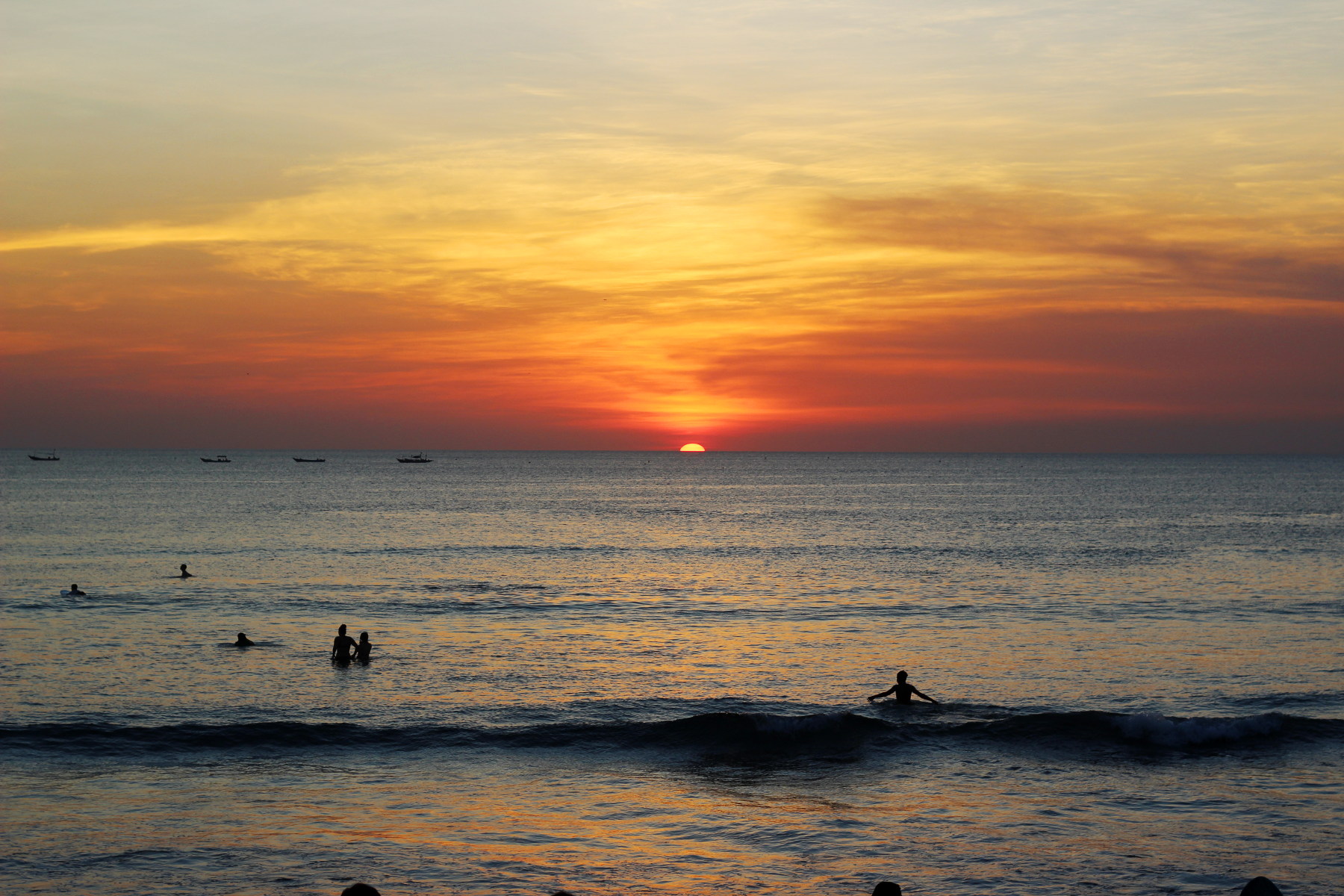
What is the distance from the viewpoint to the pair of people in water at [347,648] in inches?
1474

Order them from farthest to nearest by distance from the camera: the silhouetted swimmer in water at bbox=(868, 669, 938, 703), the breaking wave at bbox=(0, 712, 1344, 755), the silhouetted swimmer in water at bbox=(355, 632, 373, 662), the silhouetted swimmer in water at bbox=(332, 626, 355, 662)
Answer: the silhouetted swimmer in water at bbox=(355, 632, 373, 662) < the silhouetted swimmer in water at bbox=(332, 626, 355, 662) < the silhouetted swimmer in water at bbox=(868, 669, 938, 703) < the breaking wave at bbox=(0, 712, 1344, 755)

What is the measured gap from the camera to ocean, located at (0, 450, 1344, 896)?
61.5 feet

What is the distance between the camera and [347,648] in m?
37.5

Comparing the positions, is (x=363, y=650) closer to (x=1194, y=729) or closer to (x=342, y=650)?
(x=342, y=650)

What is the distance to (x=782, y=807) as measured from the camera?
22422 millimetres

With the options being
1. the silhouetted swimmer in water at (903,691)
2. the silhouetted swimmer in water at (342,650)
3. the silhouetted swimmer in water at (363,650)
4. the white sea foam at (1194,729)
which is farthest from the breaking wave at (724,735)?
the silhouetted swimmer in water at (363,650)

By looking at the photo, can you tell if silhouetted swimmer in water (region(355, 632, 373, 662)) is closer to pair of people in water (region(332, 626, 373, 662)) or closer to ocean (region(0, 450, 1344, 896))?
pair of people in water (region(332, 626, 373, 662))

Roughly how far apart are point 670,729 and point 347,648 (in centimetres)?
1442

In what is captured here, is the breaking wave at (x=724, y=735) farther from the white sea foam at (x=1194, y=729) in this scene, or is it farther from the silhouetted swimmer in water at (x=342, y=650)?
the silhouetted swimmer in water at (x=342, y=650)

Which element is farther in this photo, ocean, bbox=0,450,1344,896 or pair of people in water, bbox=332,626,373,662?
pair of people in water, bbox=332,626,373,662

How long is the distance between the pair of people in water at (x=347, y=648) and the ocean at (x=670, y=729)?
55 centimetres

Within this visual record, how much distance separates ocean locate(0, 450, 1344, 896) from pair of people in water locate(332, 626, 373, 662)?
554 millimetres

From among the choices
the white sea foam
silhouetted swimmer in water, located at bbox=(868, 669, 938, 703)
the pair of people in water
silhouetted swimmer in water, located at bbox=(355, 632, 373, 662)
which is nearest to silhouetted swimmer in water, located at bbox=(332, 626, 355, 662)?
the pair of people in water

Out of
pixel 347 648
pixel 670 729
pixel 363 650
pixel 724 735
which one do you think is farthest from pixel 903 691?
pixel 347 648
